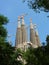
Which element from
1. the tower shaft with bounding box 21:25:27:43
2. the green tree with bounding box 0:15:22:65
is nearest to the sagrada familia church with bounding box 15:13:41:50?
the tower shaft with bounding box 21:25:27:43

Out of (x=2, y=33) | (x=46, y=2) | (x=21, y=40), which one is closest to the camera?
(x=46, y=2)

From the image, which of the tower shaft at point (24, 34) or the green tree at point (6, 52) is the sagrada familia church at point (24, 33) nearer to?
the tower shaft at point (24, 34)

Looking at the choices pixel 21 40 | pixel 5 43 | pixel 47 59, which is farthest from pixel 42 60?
pixel 21 40

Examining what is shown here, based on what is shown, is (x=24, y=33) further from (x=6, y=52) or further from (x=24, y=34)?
(x=6, y=52)

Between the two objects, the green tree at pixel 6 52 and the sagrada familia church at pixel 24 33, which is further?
the sagrada familia church at pixel 24 33

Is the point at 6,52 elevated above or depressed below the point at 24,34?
below

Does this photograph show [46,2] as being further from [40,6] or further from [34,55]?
[34,55]

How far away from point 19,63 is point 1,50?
37.5 inches

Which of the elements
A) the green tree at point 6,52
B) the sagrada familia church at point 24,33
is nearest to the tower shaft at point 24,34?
the sagrada familia church at point 24,33

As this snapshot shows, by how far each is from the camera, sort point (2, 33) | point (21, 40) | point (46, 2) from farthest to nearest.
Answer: point (21, 40), point (2, 33), point (46, 2)

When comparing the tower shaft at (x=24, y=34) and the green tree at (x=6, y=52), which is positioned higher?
the tower shaft at (x=24, y=34)

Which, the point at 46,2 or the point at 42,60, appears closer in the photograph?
the point at 46,2

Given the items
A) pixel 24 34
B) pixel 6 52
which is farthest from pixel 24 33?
pixel 6 52

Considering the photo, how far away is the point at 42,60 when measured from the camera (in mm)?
10820
